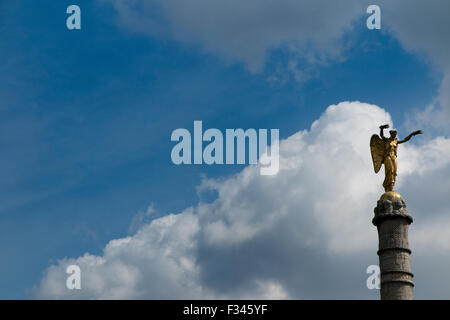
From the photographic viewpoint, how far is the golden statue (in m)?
37.5

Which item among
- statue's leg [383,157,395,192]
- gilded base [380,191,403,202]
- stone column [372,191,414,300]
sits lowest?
stone column [372,191,414,300]

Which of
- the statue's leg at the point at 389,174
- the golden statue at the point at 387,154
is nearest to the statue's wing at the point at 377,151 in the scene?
the golden statue at the point at 387,154

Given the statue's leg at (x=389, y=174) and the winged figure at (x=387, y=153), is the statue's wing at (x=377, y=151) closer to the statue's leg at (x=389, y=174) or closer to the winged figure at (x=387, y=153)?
the winged figure at (x=387, y=153)

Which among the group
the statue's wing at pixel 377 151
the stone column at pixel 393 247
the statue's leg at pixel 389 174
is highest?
the statue's wing at pixel 377 151

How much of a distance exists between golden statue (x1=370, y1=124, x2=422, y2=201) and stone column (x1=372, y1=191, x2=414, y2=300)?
781mm

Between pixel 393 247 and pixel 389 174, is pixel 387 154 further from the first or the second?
pixel 393 247

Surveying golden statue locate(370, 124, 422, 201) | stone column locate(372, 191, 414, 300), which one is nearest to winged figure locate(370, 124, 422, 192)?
golden statue locate(370, 124, 422, 201)

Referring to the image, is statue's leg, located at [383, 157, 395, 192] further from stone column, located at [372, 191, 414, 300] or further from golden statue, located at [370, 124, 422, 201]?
stone column, located at [372, 191, 414, 300]

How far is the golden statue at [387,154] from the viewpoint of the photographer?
123 ft
